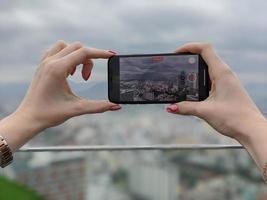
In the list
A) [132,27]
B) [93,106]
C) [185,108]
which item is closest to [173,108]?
[185,108]

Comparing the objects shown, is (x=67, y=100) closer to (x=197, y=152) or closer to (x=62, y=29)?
(x=62, y=29)

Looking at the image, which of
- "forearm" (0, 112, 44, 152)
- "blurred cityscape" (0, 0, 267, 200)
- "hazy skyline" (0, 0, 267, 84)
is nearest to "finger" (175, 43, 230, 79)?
"forearm" (0, 112, 44, 152)

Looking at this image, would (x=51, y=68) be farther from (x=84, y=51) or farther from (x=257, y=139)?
(x=257, y=139)

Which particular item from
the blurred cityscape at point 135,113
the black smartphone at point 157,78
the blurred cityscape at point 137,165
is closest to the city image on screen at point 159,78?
the black smartphone at point 157,78

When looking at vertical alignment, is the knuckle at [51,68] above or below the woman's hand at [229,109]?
above

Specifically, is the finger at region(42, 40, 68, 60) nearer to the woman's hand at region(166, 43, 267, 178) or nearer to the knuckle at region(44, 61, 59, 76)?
the knuckle at region(44, 61, 59, 76)

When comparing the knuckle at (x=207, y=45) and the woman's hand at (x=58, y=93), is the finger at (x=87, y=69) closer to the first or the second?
the woman's hand at (x=58, y=93)
